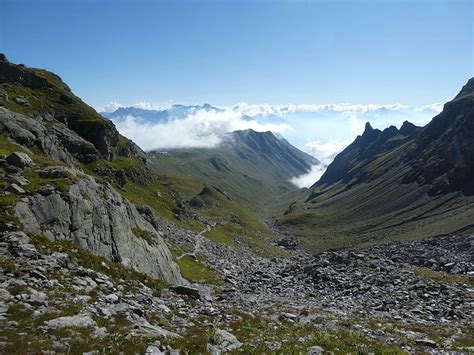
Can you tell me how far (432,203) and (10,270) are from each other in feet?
687

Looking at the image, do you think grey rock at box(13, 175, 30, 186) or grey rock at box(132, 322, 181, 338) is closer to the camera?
grey rock at box(132, 322, 181, 338)

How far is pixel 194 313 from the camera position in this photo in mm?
26766

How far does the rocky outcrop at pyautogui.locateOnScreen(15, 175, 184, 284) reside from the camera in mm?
28797

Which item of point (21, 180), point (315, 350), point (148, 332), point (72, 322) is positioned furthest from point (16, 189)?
point (315, 350)

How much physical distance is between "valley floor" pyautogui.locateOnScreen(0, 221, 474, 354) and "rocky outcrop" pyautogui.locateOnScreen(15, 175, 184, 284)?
288 cm

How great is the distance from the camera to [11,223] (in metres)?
25.4

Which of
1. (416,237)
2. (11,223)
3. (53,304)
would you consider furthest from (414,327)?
(416,237)

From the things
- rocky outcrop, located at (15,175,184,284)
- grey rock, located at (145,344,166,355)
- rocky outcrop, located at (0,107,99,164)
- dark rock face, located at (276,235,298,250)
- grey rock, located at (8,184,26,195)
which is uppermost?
rocky outcrop, located at (0,107,99,164)

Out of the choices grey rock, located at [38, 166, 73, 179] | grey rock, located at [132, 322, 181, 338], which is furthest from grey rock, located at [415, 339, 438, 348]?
grey rock, located at [38, 166, 73, 179]

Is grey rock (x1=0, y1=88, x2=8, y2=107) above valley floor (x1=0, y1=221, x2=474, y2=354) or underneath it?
above

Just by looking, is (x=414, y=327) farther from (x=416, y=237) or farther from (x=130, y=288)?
(x=416, y=237)

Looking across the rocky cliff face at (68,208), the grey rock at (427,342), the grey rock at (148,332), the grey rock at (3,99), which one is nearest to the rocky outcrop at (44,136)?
the rocky cliff face at (68,208)

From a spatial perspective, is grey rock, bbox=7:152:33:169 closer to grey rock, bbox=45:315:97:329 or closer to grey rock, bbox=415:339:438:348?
grey rock, bbox=45:315:97:329

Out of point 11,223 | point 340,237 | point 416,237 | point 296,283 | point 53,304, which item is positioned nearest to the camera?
point 53,304
